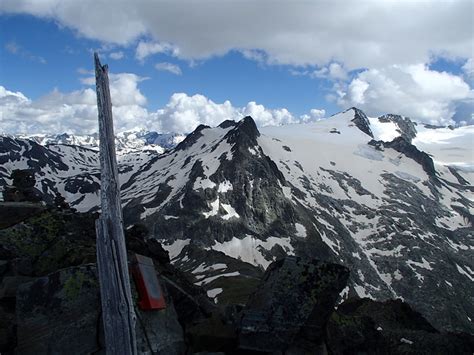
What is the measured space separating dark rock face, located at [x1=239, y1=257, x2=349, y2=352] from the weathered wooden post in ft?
13.0

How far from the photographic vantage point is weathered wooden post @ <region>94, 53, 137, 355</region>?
9.48 meters

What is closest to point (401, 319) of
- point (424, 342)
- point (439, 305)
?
point (424, 342)

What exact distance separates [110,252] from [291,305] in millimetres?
5857

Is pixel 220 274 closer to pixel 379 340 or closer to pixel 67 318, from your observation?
pixel 379 340

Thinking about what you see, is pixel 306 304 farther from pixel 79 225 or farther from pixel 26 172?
pixel 26 172

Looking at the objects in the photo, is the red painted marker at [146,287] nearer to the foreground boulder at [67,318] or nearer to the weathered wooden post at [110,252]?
the foreground boulder at [67,318]

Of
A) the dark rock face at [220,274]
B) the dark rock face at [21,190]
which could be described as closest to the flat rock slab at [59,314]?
the dark rock face at [21,190]

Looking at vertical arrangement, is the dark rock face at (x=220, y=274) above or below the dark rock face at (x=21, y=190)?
below

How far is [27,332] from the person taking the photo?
1045 centimetres

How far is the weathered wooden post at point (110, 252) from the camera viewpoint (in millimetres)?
9477

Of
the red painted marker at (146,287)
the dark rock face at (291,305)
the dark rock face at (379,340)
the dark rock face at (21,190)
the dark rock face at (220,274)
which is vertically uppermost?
the dark rock face at (21,190)

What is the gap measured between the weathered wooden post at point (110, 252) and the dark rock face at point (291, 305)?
395 cm

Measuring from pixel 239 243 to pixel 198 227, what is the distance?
19971mm

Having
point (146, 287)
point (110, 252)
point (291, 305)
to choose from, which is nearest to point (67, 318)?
point (146, 287)
